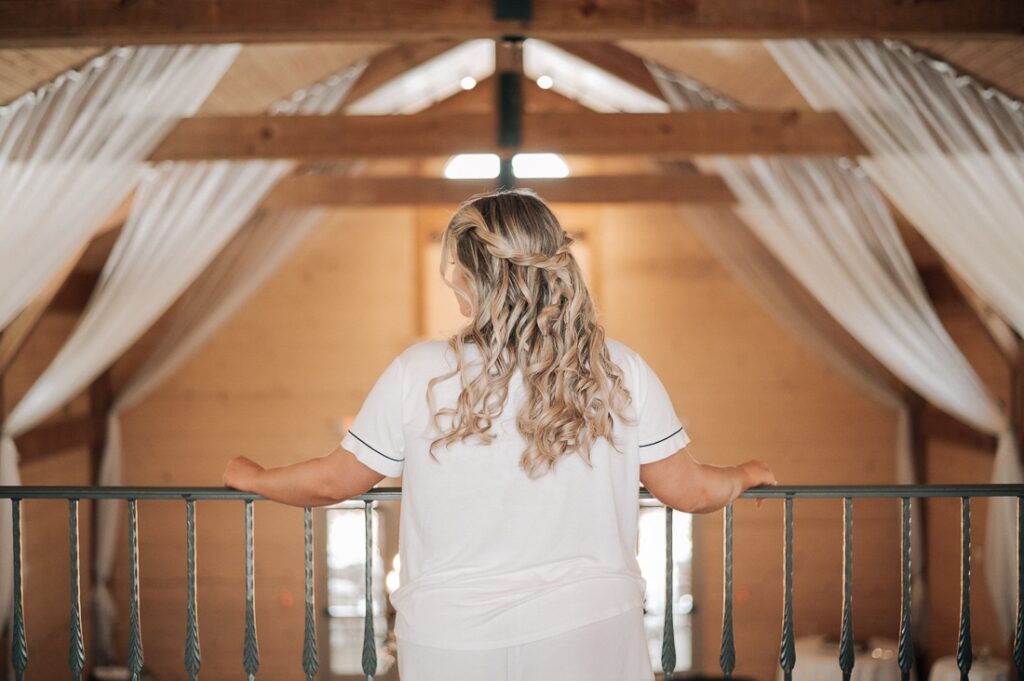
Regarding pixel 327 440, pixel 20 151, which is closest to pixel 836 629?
pixel 327 440

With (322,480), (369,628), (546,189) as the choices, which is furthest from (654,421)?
(546,189)

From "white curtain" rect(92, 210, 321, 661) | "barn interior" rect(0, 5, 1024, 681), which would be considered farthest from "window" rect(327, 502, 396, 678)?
"white curtain" rect(92, 210, 321, 661)

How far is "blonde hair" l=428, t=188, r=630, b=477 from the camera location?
117cm

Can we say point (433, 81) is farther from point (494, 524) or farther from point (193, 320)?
point (494, 524)

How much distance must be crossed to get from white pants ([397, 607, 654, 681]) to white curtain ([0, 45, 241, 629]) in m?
2.32

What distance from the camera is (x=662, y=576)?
6.77 m

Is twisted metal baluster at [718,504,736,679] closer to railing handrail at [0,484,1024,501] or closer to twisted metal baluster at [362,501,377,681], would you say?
railing handrail at [0,484,1024,501]

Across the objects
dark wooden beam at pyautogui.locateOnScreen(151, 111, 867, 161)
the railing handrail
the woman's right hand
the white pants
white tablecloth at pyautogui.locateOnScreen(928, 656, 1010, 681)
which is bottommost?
white tablecloth at pyautogui.locateOnScreen(928, 656, 1010, 681)

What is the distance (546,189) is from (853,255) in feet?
6.55

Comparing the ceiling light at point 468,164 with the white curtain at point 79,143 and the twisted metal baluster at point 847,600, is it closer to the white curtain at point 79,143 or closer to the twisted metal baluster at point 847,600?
the white curtain at point 79,143

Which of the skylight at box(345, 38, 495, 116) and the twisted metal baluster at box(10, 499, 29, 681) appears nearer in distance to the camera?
the twisted metal baluster at box(10, 499, 29, 681)

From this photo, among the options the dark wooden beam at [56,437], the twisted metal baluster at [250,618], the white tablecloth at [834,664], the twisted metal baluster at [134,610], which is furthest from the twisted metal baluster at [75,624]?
the white tablecloth at [834,664]

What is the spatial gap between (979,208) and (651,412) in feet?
7.38

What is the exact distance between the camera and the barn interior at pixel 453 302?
9.55 feet
